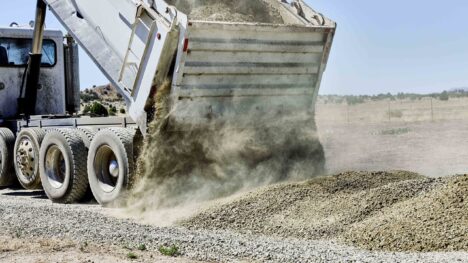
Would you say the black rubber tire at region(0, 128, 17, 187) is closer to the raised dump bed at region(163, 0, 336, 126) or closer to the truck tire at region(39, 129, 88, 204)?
the truck tire at region(39, 129, 88, 204)

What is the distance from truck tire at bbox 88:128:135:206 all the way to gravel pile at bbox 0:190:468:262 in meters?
0.51

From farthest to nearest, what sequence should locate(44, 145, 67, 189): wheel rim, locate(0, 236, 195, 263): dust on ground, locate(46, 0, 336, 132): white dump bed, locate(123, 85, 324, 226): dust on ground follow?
locate(44, 145, 67, 189): wheel rim
locate(123, 85, 324, 226): dust on ground
locate(46, 0, 336, 132): white dump bed
locate(0, 236, 195, 263): dust on ground

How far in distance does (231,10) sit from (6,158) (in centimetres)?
523

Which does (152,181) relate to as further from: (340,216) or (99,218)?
(340,216)

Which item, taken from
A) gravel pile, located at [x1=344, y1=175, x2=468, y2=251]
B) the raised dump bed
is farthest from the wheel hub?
gravel pile, located at [x1=344, y1=175, x2=468, y2=251]

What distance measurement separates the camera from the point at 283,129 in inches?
475

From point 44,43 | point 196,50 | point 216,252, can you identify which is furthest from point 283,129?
point 44,43

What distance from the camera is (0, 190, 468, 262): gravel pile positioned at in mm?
7359

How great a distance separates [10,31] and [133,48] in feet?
16.5

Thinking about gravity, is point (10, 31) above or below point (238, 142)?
above

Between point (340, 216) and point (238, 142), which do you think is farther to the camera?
point (238, 142)

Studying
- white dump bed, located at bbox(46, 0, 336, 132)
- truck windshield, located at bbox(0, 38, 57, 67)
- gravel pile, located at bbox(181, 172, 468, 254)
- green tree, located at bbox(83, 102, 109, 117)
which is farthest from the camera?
green tree, located at bbox(83, 102, 109, 117)

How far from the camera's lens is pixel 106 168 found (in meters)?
12.1

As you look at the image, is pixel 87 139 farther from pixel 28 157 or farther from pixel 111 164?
pixel 28 157
